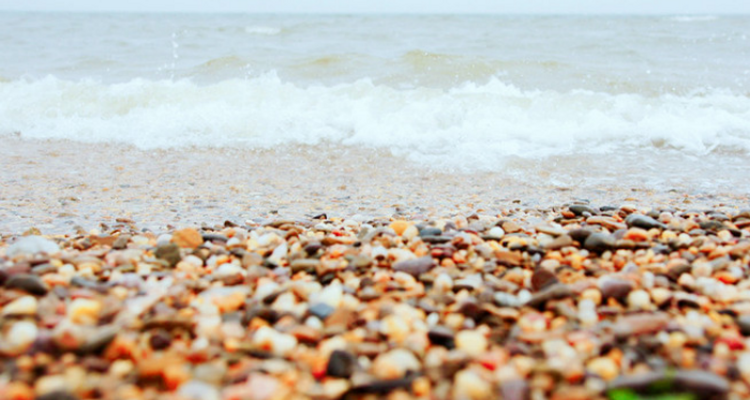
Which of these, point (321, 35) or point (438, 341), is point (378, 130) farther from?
point (321, 35)

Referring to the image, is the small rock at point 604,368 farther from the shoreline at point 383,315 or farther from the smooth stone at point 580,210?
the smooth stone at point 580,210

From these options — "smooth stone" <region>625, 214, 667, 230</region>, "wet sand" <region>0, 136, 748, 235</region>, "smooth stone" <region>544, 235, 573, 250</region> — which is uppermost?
"smooth stone" <region>544, 235, 573, 250</region>

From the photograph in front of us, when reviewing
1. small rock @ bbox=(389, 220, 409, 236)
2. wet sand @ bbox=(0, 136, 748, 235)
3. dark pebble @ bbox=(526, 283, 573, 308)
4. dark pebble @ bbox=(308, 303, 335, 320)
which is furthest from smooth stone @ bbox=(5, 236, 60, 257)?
dark pebble @ bbox=(526, 283, 573, 308)

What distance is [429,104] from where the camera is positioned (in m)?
6.83

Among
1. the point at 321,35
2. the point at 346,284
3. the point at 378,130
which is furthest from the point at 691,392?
the point at 321,35

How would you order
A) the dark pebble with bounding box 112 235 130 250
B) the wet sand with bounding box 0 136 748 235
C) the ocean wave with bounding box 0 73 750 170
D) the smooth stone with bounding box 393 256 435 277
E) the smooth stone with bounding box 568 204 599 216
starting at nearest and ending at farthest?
the smooth stone with bounding box 393 256 435 277
the dark pebble with bounding box 112 235 130 250
the smooth stone with bounding box 568 204 599 216
the wet sand with bounding box 0 136 748 235
the ocean wave with bounding box 0 73 750 170

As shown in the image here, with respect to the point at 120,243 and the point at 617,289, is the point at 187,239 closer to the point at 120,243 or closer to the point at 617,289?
the point at 120,243

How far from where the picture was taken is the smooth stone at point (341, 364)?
4.83 ft

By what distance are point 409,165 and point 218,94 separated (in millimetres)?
3800

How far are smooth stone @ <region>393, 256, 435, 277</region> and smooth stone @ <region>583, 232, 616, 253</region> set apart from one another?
2.40 feet

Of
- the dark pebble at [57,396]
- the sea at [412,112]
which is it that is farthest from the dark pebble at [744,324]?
the sea at [412,112]

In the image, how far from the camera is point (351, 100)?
7137 millimetres

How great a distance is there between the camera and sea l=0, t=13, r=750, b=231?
195 inches

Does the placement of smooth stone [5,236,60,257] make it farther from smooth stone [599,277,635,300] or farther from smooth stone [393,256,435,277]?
smooth stone [599,277,635,300]
